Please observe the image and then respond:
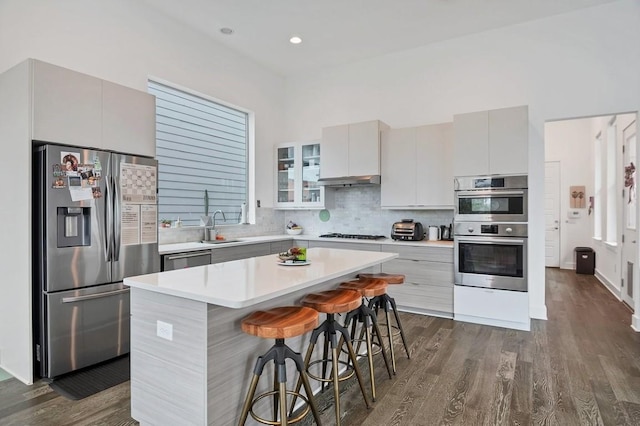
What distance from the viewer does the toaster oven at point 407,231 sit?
4.68m

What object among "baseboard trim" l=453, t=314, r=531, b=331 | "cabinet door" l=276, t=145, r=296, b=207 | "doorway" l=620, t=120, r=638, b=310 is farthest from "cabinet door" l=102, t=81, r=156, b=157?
"doorway" l=620, t=120, r=638, b=310

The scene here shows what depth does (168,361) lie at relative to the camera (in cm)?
188

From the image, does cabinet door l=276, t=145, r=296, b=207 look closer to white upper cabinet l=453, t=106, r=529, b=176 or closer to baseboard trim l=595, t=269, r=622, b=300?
white upper cabinet l=453, t=106, r=529, b=176

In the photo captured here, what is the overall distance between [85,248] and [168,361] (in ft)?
4.95

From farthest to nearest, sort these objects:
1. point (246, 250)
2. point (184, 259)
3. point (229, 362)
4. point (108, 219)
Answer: point (246, 250) → point (184, 259) → point (108, 219) → point (229, 362)

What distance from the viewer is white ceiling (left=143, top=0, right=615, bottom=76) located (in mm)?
3941

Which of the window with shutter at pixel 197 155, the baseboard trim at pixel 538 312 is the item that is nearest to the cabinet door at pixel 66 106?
the window with shutter at pixel 197 155

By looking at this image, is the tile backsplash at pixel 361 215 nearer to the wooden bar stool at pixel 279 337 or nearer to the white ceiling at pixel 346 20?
the white ceiling at pixel 346 20

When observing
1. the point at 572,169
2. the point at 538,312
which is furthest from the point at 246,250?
the point at 572,169

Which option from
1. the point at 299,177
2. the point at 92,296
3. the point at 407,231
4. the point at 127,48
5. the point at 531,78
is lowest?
the point at 92,296

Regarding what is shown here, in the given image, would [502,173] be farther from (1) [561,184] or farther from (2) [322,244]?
(1) [561,184]

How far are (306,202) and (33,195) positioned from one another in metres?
3.50

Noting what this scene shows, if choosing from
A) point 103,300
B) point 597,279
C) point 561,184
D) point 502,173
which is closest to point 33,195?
point 103,300

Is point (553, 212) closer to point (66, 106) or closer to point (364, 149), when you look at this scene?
point (364, 149)
